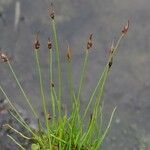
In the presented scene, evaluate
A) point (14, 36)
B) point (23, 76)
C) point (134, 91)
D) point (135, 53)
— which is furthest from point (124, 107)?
point (14, 36)

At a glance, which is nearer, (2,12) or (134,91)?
(134,91)

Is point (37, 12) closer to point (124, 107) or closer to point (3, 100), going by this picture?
point (124, 107)

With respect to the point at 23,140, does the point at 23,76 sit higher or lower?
lower

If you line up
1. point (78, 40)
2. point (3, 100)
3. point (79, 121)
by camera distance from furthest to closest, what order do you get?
point (78, 40) < point (3, 100) < point (79, 121)

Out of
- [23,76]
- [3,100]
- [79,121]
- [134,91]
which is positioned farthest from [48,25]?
[79,121]

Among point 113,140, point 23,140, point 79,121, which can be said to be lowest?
point 113,140

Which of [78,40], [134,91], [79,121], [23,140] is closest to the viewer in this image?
[79,121]

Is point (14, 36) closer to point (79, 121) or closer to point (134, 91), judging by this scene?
point (134, 91)
